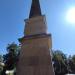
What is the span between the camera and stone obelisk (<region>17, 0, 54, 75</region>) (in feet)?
32.0

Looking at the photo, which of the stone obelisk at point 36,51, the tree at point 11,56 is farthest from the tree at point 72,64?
the stone obelisk at point 36,51

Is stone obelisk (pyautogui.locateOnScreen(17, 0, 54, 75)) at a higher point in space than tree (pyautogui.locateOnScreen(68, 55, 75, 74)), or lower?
higher

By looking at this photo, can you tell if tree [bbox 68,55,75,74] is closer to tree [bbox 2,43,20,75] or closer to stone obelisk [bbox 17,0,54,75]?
tree [bbox 2,43,20,75]

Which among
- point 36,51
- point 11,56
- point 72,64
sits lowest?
point 72,64

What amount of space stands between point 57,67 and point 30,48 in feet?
98.0

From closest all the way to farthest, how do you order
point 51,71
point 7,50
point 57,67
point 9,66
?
1. point 51,71
2. point 9,66
3. point 57,67
4. point 7,50

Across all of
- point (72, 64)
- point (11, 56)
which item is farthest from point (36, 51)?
point (72, 64)

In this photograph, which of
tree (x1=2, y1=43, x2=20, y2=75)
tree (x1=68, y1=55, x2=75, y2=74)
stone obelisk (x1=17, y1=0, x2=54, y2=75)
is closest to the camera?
stone obelisk (x1=17, y1=0, x2=54, y2=75)

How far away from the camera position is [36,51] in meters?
10.2

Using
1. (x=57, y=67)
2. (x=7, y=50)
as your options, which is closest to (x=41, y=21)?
(x=57, y=67)

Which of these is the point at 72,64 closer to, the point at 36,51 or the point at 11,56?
the point at 11,56

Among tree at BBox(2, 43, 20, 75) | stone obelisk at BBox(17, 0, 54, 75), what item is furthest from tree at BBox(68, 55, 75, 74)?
stone obelisk at BBox(17, 0, 54, 75)

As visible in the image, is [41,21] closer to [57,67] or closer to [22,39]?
[22,39]

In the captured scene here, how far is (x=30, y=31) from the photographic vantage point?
446 inches
